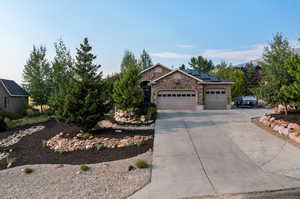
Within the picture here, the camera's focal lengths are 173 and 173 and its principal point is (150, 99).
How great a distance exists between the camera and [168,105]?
17500 millimetres

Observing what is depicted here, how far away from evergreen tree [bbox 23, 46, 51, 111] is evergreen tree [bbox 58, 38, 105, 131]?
1298 centimetres

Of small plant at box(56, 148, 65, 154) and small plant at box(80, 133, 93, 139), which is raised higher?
small plant at box(80, 133, 93, 139)

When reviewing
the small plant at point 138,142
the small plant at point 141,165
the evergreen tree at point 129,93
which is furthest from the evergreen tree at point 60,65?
the small plant at point 141,165

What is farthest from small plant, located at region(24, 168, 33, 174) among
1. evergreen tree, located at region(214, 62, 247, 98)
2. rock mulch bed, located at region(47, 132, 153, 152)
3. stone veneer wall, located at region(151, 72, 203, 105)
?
evergreen tree, located at region(214, 62, 247, 98)

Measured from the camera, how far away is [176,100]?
17.4 metres

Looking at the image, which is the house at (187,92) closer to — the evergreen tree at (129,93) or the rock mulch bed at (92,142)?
the evergreen tree at (129,93)

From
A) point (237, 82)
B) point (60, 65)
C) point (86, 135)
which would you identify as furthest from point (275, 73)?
point (60, 65)

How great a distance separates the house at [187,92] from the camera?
680 inches

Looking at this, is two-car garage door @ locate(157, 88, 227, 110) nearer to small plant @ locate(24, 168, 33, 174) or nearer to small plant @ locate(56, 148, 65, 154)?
small plant @ locate(56, 148, 65, 154)

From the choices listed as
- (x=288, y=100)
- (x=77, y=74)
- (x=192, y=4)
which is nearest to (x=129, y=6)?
(x=192, y=4)

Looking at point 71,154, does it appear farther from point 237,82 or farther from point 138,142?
point 237,82

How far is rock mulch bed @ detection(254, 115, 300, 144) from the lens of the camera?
290 inches

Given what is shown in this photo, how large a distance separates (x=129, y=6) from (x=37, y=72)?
1391 cm

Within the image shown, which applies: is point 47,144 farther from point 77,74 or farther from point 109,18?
point 109,18
